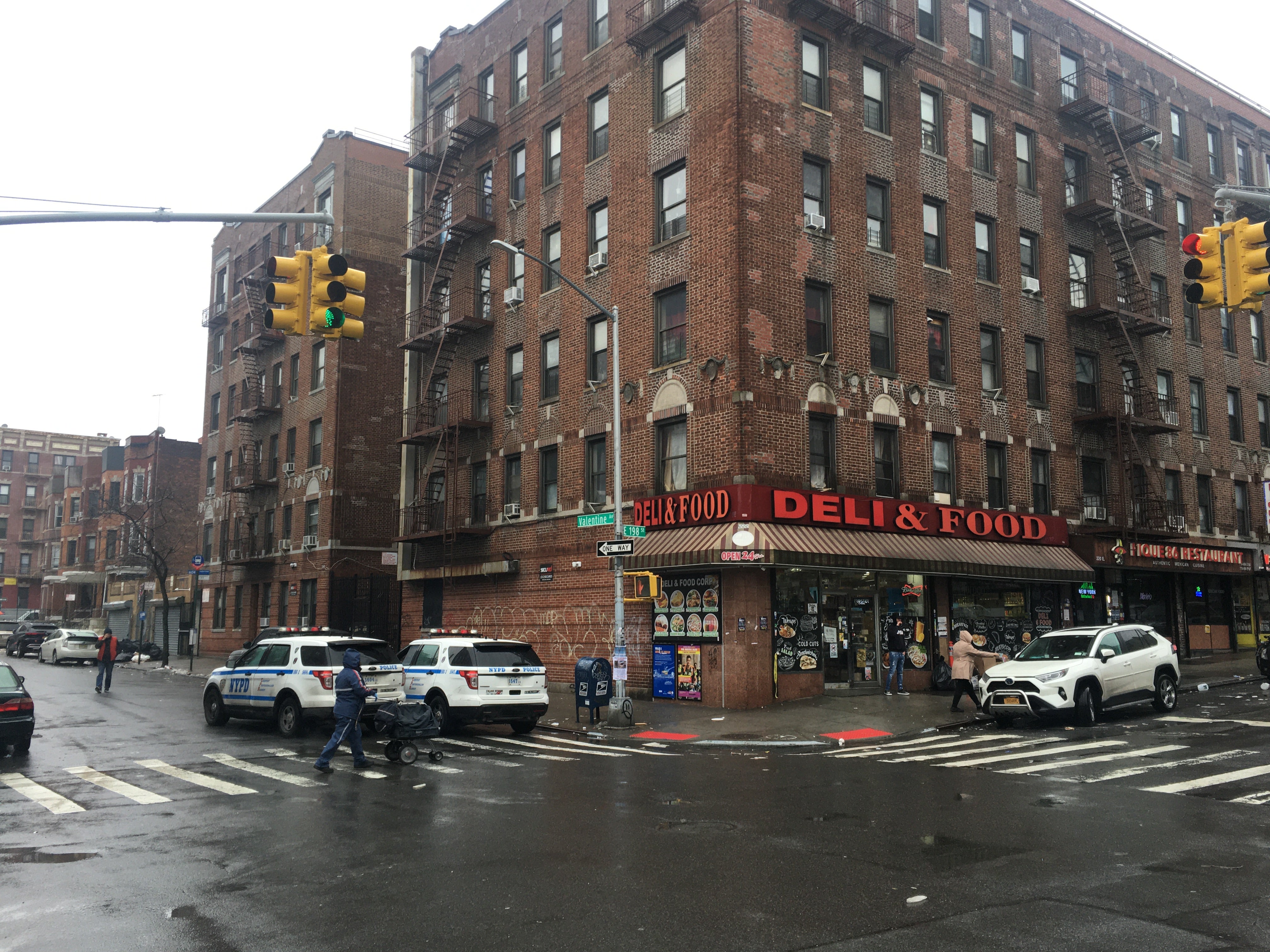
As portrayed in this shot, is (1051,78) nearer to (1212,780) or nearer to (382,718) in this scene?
(1212,780)

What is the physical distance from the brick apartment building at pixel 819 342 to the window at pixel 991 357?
117 millimetres

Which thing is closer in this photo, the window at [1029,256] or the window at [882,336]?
the window at [882,336]

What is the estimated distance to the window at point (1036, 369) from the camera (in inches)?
1191

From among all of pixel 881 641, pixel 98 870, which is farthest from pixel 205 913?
pixel 881 641

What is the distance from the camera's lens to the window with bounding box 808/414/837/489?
24578mm

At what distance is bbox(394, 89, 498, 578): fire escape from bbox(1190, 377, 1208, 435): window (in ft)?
79.5

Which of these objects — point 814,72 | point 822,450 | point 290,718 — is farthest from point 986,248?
point 290,718

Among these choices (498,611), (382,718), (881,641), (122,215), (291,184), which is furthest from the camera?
(291,184)

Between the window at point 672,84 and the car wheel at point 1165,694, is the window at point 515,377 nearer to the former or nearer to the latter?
the window at point 672,84

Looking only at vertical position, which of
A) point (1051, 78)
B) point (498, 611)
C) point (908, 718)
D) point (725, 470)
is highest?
point (1051, 78)

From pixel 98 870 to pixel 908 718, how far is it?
15.4 meters

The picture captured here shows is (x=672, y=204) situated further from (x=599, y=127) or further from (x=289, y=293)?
(x=289, y=293)

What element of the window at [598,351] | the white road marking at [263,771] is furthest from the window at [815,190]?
the white road marking at [263,771]

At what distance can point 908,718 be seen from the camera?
20.2 meters
